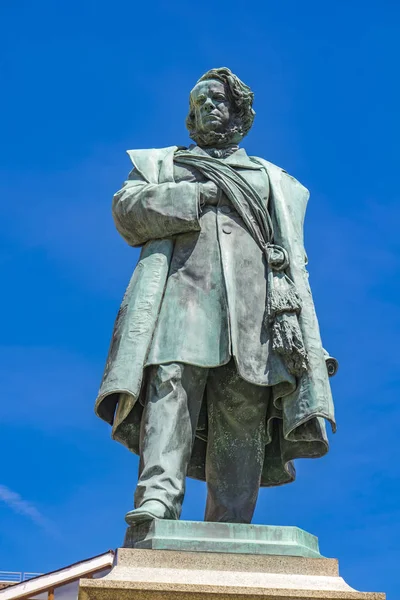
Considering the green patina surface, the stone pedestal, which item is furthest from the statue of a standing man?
the stone pedestal

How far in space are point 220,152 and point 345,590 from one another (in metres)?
4.11

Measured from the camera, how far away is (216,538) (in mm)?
8297

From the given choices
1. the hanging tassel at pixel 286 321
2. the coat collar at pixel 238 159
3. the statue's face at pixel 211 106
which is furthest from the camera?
the statue's face at pixel 211 106

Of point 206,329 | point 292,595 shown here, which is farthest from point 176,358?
point 292,595

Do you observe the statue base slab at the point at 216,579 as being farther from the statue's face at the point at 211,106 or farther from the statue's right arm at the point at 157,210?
the statue's face at the point at 211,106

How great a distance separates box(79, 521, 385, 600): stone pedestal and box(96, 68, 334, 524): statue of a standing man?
1.32ft

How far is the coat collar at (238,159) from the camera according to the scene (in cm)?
1020

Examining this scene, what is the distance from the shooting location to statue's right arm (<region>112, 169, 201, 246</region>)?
9.61 m

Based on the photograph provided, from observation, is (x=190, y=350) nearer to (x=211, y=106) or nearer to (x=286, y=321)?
(x=286, y=321)

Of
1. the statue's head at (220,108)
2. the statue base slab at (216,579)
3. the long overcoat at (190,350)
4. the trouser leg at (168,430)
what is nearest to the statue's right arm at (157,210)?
the long overcoat at (190,350)

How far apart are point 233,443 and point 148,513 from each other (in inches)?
51.5

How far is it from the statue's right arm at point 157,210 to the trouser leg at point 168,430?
1215mm

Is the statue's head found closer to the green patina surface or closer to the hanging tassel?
the hanging tassel

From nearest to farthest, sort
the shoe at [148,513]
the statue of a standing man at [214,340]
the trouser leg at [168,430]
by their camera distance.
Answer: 1. the shoe at [148,513]
2. the trouser leg at [168,430]
3. the statue of a standing man at [214,340]
